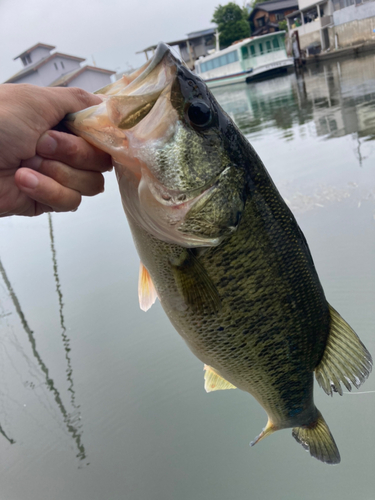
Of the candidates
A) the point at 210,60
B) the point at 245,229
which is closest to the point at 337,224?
the point at 245,229

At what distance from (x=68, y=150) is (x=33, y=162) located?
16cm

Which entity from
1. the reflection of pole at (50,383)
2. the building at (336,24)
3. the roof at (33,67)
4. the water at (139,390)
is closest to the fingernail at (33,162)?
the water at (139,390)

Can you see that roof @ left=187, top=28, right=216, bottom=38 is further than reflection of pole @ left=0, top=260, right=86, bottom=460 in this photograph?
Yes

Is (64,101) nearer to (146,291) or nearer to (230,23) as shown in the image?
(146,291)

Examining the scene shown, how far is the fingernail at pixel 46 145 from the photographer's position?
1.32 meters

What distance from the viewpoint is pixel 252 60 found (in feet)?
98.8

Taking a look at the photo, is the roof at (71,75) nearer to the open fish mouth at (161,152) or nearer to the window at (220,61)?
the window at (220,61)

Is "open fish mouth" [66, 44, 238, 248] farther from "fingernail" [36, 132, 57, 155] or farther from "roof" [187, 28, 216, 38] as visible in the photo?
"roof" [187, 28, 216, 38]

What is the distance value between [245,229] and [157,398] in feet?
6.69

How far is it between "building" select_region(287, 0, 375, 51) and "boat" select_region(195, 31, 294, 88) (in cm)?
210

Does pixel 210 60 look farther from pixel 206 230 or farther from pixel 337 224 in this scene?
pixel 206 230

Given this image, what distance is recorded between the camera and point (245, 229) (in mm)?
1456

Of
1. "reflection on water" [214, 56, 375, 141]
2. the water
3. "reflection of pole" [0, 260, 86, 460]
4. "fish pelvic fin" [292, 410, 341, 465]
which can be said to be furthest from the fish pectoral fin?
"reflection on water" [214, 56, 375, 141]

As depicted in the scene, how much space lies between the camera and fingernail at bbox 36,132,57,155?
1319mm
